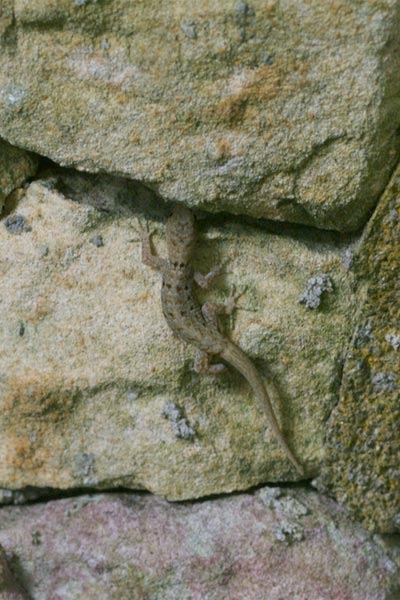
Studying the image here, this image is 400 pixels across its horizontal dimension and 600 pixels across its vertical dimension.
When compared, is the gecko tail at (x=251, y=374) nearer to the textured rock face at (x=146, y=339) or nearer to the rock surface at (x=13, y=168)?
the textured rock face at (x=146, y=339)

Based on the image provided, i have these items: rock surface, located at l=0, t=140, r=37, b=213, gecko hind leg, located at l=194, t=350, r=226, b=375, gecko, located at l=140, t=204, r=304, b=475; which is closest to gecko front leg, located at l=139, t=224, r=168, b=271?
gecko, located at l=140, t=204, r=304, b=475

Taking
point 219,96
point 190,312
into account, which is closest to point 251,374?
point 190,312

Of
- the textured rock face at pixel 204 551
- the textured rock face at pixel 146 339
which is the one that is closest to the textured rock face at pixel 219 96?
the textured rock face at pixel 146 339

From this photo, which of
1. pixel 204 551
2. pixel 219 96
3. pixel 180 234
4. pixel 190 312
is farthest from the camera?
pixel 204 551

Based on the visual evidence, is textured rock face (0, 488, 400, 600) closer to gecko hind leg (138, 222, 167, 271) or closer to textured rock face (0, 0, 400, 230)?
gecko hind leg (138, 222, 167, 271)

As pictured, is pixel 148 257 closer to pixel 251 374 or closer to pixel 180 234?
pixel 180 234

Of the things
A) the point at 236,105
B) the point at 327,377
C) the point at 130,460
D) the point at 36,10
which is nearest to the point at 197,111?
the point at 236,105
